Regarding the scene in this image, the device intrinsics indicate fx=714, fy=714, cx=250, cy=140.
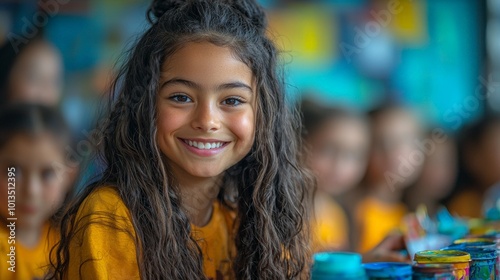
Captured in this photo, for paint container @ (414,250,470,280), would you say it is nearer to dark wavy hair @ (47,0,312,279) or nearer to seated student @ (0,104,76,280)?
dark wavy hair @ (47,0,312,279)

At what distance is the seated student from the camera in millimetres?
2494

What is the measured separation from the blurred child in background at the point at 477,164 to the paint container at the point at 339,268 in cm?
271

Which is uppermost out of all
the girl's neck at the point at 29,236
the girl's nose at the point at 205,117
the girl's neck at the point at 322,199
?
the girl's nose at the point at 205,117

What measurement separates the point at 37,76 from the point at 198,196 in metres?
1.27

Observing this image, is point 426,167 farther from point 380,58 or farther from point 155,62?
point 155,62

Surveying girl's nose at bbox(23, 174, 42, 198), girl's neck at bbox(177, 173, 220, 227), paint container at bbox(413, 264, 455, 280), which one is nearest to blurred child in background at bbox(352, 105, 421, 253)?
girl's nose at bbox(23, 174, 42, 198)

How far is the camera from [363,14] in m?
3.37

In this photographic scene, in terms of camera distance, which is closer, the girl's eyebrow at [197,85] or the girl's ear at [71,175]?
the girl's eyebrow at [197,85]

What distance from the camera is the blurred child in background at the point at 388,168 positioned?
3.47 metres

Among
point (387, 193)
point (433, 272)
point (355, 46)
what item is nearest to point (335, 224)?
point (387, 193)

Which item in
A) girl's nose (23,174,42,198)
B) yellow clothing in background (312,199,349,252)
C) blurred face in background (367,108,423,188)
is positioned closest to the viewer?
girl's nose (23,174,42,198)

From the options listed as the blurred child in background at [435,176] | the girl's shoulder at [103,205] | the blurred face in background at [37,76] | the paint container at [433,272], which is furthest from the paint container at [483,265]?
the blurred child in background at [435,176]

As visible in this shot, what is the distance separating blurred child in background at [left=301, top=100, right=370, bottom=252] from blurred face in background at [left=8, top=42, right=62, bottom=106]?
1.14m

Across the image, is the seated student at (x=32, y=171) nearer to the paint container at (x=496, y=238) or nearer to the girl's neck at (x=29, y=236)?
the girl's neck at (x=29, y=236)
